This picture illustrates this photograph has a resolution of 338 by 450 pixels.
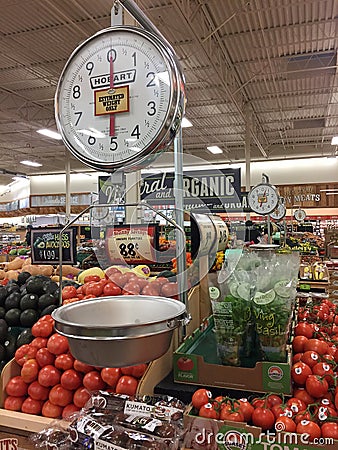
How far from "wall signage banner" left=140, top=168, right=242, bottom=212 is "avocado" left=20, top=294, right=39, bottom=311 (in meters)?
0.96

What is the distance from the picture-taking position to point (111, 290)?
2148 mm

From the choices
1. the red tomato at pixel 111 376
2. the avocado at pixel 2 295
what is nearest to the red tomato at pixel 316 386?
the red tomato at pixel 111 376

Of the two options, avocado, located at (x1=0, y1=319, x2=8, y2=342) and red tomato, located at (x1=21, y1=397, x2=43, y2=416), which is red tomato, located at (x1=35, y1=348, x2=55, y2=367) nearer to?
red tomato, located at (x1=21, y1=397, x2=43, y2=416)

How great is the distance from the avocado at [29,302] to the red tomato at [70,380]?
578mm

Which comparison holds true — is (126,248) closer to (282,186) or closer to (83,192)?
(282,186)

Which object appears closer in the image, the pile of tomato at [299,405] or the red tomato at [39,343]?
the pile of tomato at [299,405]

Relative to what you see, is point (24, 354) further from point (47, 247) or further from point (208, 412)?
point (47, 247)

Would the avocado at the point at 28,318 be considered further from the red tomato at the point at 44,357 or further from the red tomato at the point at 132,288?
the red tomato at the point at 132,288

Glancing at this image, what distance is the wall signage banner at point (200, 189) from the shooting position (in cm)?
312

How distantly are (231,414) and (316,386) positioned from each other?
40 centimetres

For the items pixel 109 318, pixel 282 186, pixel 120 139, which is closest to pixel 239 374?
pixel 109 318

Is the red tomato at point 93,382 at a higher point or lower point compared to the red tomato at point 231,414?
higher

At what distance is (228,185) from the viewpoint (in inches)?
162

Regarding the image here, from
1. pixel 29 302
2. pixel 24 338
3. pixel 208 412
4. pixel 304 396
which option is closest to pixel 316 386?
pixel 304 396
